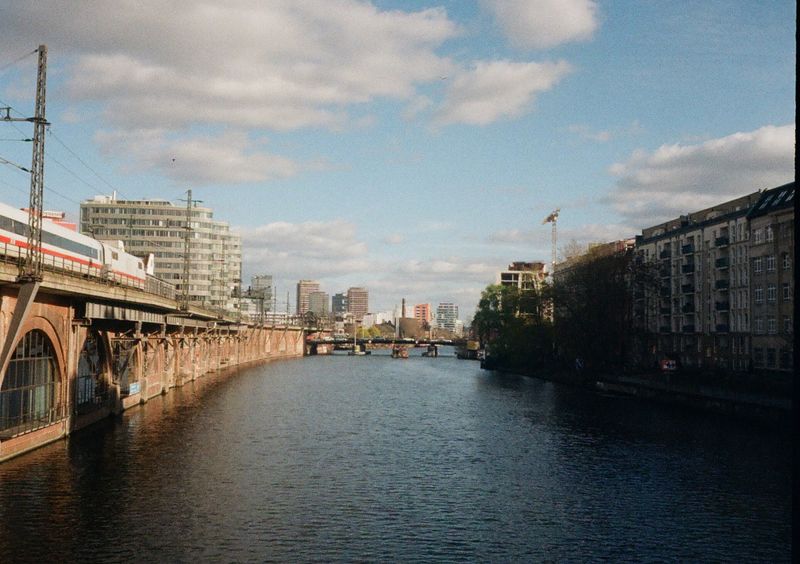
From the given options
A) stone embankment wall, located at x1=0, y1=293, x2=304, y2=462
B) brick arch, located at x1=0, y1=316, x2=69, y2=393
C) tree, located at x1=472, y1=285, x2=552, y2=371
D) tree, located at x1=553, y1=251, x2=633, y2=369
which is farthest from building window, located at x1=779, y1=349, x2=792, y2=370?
brick arch, located at x1=0, y1=316, x2=69, y2=393

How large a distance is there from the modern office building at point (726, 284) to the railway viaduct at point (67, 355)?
76.8 metres

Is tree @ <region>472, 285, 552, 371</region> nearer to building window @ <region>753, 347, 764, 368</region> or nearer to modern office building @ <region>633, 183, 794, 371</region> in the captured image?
modern office building @ <region>633, 183, 794, 371</region>

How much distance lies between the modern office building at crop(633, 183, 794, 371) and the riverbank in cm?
1021

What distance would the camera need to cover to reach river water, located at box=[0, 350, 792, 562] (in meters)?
37.0

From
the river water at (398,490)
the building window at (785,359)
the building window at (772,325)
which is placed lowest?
the river water at (398,490)

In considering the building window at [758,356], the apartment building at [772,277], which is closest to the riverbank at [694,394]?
the apartment building at [772,277]

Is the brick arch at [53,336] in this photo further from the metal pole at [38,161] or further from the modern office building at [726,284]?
the modern office building at [726,284]

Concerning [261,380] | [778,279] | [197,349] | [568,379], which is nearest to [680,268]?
[568,379]

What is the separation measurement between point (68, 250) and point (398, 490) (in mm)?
49443

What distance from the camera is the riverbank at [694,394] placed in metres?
77.6

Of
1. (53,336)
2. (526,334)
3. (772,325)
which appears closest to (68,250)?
(53,336)

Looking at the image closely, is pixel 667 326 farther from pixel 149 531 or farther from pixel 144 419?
pixel 149 531

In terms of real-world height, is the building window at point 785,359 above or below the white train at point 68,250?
below

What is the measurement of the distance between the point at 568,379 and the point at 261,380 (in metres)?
58.7
